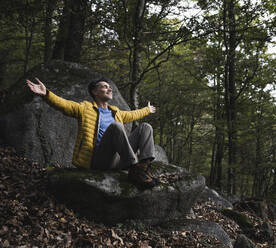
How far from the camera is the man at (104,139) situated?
158 inches

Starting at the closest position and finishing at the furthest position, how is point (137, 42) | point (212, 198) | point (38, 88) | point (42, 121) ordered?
point (38, 88)
point (42, 121)
point (137, 42)
point (212, 198)

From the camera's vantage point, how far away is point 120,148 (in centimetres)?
404

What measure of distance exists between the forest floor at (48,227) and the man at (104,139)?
87 cm

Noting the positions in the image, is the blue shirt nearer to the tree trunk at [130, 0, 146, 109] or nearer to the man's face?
the man's face

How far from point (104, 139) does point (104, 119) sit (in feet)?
2.36

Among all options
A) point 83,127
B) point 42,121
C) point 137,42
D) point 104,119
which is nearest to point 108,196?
point 83,127

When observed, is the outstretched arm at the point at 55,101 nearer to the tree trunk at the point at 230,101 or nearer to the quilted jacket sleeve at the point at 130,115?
the quilted jacket sleeve at the point at 130,115

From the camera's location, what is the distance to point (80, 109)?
454 cm

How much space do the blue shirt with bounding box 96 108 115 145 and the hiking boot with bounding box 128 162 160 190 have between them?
94cm

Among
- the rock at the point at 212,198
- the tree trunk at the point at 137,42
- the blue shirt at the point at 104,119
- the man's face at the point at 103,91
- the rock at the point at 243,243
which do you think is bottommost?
the rock at the point at 212,198

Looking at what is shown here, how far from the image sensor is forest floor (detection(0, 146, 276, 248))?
3.24m

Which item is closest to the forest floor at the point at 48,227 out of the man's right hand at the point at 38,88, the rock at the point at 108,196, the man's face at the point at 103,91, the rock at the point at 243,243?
the rock at the point at 108,196

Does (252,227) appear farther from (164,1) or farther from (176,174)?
(164,1)

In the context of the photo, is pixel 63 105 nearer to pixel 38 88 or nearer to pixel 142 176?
pixel 38 88
